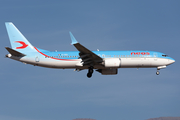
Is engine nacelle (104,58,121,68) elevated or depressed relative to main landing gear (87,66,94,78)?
elevated

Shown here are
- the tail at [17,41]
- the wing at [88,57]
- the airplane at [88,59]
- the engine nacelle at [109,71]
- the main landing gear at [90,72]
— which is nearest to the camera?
the wing at [88,57]

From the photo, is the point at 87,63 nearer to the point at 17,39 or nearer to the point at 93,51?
the point at 93,51

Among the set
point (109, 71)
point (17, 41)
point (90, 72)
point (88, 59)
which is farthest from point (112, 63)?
point (17, 41)

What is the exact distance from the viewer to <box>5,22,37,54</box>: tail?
55000 mm

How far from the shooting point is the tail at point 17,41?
55.0 metres

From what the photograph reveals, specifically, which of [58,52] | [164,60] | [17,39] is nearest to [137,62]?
[164,60]

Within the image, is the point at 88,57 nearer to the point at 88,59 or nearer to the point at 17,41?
the point at 88,59

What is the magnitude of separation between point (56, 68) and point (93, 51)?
7.79m

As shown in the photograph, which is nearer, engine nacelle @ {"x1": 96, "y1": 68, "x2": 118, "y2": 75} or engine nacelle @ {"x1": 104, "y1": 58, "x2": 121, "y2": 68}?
engine nacelle @ {"x1": 104, "y1": 58, "x2": 121, "y2": 68}

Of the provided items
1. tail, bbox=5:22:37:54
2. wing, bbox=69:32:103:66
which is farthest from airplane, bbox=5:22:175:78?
tail, bbox=5:22:37:54

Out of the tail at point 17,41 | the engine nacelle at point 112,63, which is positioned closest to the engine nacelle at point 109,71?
the engine nacelle at point 112,63

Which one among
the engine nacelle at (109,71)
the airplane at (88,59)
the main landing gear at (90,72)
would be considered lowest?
the main landing gear at (90,72)

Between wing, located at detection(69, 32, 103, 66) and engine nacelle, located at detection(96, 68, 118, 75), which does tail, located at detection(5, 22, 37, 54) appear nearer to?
wing, located at detection(69, 32, 103, 66)

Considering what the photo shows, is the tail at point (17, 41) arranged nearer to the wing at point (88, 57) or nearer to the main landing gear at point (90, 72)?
the wing at point (88, 57)
